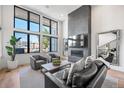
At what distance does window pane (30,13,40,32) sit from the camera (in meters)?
6.27

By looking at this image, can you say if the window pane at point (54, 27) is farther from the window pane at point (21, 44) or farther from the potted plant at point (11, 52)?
the potted plant at point (11, 52)

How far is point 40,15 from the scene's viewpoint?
670 cm

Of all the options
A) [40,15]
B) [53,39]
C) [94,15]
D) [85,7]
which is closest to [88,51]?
[94,15]

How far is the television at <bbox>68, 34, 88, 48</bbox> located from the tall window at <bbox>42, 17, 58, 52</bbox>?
1578 mm

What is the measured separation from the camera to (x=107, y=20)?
459cm

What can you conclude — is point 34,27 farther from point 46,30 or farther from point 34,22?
point 46,30

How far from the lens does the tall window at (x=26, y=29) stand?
5528 millimetres

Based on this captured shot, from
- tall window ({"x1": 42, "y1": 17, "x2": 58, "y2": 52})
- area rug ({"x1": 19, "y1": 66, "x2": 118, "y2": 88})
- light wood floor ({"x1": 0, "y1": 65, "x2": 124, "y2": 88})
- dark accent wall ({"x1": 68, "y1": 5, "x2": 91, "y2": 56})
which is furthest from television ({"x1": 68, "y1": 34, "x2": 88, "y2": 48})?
area rug ({"x1": 19, "y1": 66, "x2": 118, "y2": 88})

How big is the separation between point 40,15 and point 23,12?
1.17 m

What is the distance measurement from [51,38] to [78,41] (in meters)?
2.39

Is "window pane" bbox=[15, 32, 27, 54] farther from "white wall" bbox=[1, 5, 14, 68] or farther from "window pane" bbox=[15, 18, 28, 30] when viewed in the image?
"white wall" bbox=[1, 5, 14, 68]

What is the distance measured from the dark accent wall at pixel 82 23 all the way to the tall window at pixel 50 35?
1563 mm

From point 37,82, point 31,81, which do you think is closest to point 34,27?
point 31,81
